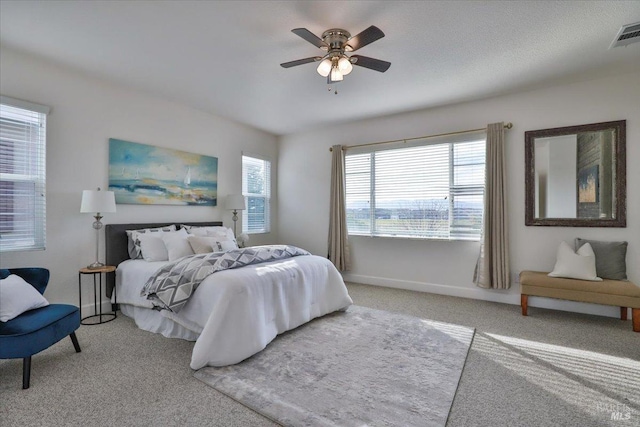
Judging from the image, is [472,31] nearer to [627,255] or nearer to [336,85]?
[336,85]

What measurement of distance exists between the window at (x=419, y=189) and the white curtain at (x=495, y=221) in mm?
158

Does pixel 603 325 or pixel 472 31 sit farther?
pixel 603 325

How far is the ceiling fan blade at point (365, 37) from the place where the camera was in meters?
2.20

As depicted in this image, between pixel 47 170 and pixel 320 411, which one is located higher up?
pixel 47 170

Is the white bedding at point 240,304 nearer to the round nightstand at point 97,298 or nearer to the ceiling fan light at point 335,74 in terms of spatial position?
the round nightstand at point 97,298

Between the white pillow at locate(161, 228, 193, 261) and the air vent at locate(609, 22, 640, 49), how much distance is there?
15.1 ft

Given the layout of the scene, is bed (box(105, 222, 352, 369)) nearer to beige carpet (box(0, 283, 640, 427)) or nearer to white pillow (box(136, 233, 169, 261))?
white pillow (box(136, 233, 169, 261))

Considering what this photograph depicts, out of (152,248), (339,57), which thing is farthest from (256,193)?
(339,57)

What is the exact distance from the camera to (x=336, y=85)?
3.70 metres

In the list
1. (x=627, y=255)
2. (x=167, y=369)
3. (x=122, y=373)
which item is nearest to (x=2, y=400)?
(x=122, y=373)

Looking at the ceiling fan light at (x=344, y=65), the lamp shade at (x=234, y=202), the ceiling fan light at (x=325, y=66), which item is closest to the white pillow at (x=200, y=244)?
the lamp shade at (x=234, y=202)

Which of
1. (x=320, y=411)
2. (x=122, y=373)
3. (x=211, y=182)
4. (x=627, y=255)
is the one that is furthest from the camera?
(x=211, y=182)

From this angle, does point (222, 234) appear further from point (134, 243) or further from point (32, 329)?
point (32, 329)

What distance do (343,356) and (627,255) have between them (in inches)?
134
